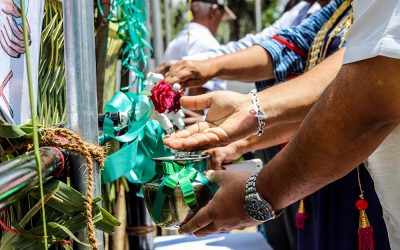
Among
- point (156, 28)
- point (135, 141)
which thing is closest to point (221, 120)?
point (135, 141)

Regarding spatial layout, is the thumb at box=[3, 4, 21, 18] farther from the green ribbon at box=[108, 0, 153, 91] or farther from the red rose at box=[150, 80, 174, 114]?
the green ribbon at box=[108, 0, 153, 91]

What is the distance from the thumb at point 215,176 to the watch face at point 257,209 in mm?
86

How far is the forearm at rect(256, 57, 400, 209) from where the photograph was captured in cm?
77

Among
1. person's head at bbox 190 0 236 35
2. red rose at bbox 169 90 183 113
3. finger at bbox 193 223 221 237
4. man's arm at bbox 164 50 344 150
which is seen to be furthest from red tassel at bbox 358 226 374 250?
person's head at bbox 190 0 236 35

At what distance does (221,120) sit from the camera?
4.27 ft

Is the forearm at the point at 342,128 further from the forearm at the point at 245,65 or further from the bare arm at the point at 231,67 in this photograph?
the forearm at the point at 245,65

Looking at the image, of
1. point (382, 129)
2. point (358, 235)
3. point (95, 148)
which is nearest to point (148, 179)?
point (95, 148)

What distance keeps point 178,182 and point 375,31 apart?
1.37 feet

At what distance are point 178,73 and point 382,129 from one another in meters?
0.80

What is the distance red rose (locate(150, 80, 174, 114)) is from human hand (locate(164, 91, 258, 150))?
6 cm

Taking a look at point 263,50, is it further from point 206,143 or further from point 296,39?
point 206,143

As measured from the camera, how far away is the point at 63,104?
0.99 m

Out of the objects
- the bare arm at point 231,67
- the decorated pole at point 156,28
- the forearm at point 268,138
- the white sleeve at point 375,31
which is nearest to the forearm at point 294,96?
the forearm at point 268,138

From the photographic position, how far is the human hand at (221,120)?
3.89ft
